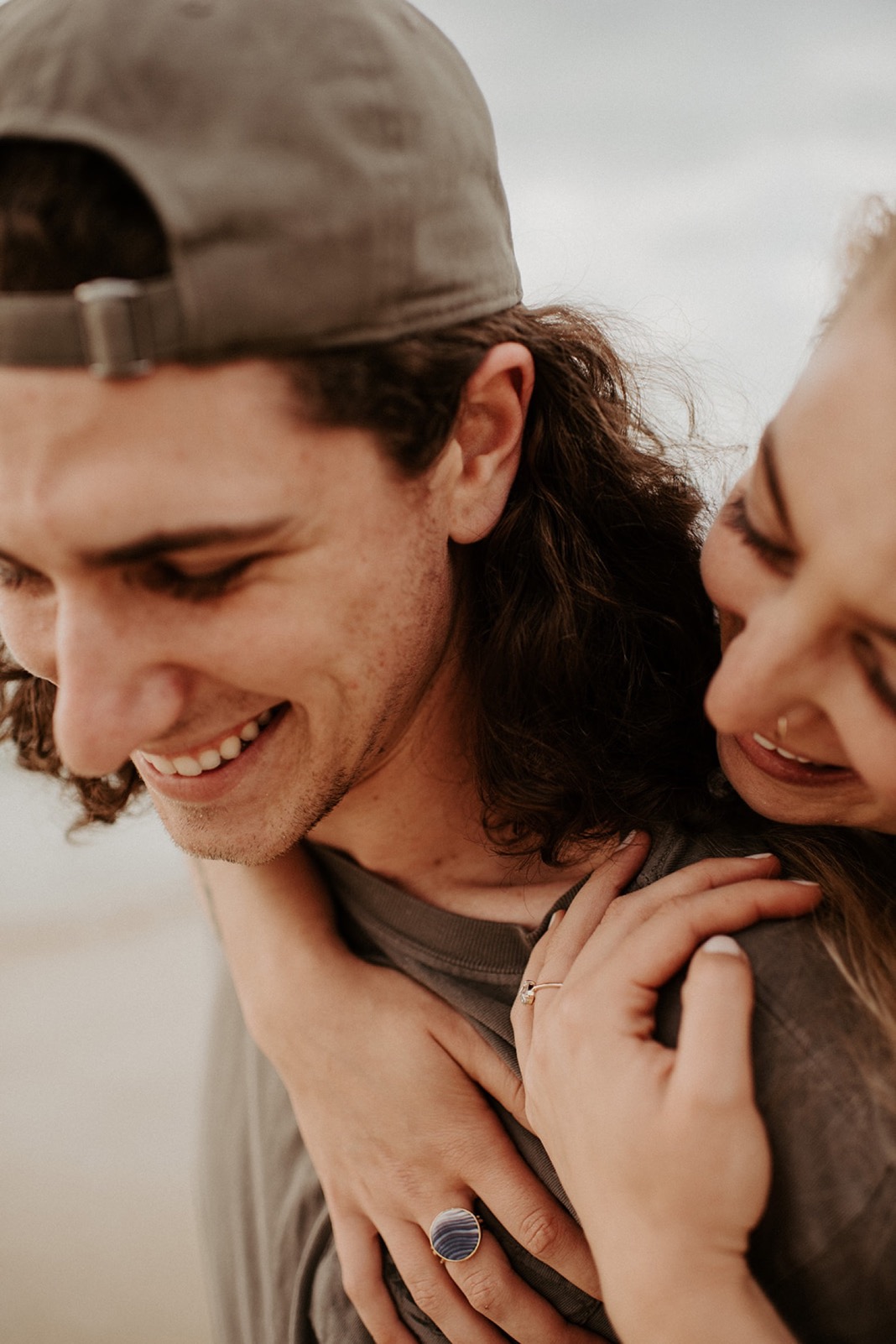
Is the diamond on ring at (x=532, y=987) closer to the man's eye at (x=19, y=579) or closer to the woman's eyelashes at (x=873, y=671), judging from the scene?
the woman's eyelashes at (x=873, y=671)

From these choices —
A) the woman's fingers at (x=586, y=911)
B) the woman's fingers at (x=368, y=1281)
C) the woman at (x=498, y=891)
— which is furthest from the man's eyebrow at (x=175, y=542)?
the woman's fingers at (x=368, y=1281)

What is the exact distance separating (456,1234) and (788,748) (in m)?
0.65

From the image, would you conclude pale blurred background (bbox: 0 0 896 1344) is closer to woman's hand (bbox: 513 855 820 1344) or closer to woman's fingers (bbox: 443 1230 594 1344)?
woman's hand (bbox: 513 855 820 1344)

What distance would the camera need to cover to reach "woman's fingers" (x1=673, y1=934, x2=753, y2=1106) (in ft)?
3.19

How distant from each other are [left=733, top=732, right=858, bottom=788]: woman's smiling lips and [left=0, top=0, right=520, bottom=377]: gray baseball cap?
2.03ft

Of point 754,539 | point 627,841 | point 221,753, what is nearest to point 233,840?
point 221,753

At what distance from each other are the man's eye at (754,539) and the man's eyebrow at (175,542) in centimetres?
46

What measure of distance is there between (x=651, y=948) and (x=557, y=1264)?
0.38 metres

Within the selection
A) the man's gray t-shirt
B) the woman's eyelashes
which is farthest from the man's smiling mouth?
the woman's eyelashes

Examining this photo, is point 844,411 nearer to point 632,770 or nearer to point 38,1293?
point 632,770

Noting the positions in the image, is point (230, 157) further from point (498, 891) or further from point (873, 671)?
point (498, 891)

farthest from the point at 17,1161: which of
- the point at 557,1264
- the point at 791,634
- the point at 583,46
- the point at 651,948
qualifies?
the point at 583,46

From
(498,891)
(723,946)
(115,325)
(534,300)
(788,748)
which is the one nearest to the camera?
(115,325)

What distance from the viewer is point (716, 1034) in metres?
0.99
